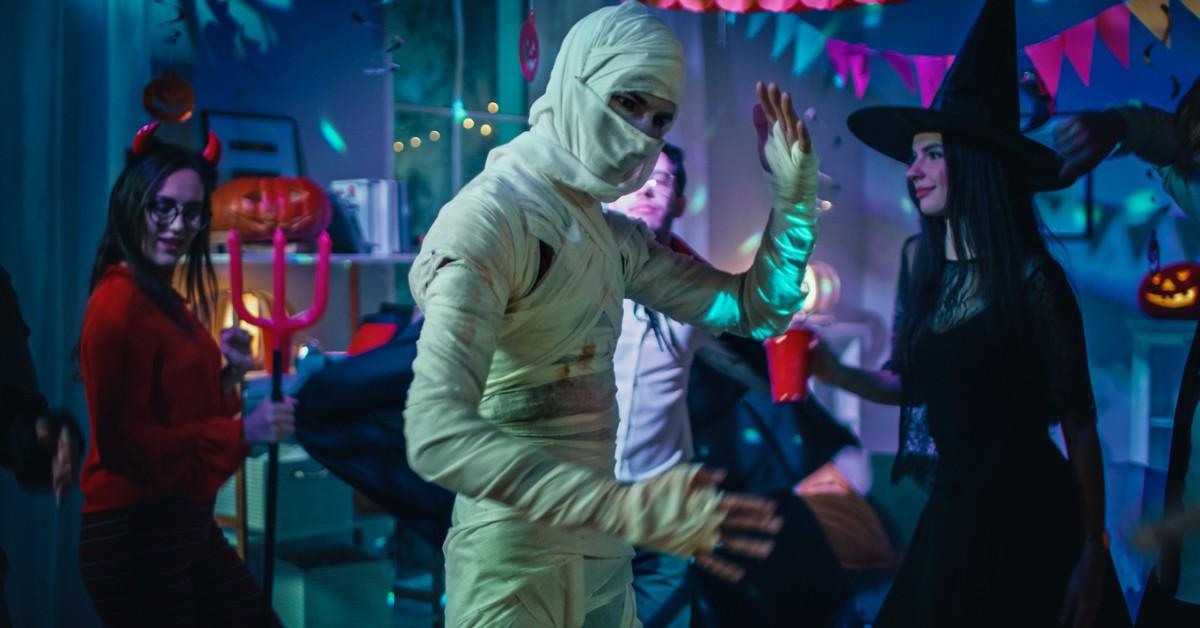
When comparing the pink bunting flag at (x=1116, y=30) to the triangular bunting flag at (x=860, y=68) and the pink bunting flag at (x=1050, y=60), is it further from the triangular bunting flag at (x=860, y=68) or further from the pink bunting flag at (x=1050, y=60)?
the triangular bunting flag at (x=860, y=68)

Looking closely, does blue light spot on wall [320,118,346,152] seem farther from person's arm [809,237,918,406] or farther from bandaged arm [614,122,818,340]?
bandaged arm [614,122,818,340]

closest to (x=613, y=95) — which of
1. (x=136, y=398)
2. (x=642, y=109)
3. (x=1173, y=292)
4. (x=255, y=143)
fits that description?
(x=642, y=109)

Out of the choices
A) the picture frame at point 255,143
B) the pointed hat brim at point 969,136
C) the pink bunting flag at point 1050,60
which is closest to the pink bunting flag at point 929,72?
the pointed hat brim at point 969,136

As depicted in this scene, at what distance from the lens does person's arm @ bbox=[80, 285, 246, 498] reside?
2.95 m

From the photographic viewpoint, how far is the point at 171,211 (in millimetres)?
3035

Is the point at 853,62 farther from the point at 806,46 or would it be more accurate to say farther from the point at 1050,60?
the point at 1050,60

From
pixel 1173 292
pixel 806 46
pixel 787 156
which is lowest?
pixel 1173 292

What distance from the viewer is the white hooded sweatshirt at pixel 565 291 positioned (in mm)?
1645

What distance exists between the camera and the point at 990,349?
3.21 m

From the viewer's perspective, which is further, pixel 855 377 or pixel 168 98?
pixel 855 377

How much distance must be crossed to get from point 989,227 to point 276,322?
6.66 ft

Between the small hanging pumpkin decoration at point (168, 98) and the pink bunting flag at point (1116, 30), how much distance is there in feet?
8.66

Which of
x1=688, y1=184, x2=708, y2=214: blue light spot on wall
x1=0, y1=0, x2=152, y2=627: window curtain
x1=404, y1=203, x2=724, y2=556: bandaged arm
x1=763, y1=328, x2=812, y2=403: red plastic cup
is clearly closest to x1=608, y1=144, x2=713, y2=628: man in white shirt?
x1=763, y1=328, x2=812, y2=403: red plastic cup

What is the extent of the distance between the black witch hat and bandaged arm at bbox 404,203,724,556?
6.95 feet
